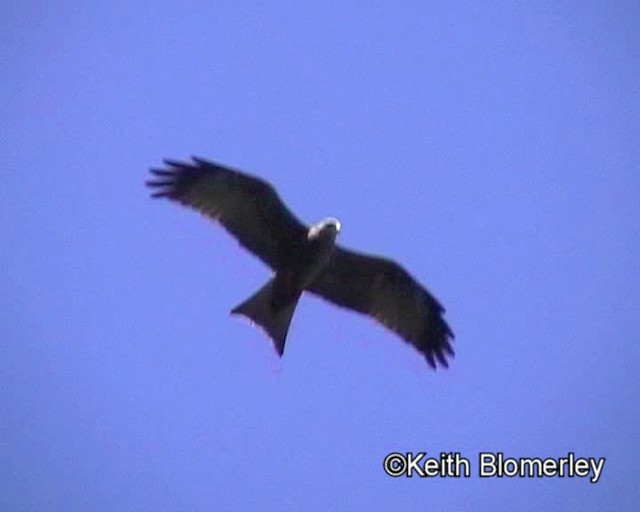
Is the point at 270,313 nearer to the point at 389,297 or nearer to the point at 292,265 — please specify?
→ the point at 292,265

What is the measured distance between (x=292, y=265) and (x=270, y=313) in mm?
549

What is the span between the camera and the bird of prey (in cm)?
1085

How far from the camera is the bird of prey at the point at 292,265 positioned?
10.9m

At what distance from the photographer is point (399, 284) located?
11.5 metres

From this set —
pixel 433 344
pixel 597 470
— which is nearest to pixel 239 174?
pixel 433 344

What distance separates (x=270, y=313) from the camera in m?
10.7

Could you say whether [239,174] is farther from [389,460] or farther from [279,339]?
[389,460]

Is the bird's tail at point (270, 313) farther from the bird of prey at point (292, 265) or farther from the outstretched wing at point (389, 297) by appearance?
the outstretched wing at point (389, 297)

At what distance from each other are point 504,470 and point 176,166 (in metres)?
3.81

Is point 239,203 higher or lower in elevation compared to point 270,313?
higher

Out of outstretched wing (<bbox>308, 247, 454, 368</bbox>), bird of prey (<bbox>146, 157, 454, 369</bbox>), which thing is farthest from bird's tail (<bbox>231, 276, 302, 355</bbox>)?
outstretched wing (<bbox>308, 247, 454, 368</bbox>)

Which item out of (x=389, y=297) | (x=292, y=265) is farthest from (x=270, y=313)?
(x=389, y=297)

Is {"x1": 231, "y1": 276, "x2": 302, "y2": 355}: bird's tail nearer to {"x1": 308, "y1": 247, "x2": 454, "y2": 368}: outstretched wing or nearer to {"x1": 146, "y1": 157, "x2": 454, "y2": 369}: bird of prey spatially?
{"x1": 146, "y1": 157, "x2": 454, "y2": 369}: bird of prey

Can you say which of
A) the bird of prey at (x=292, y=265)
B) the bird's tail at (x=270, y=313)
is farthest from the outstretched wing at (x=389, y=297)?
the bird's tail at (x=270, y=313)
